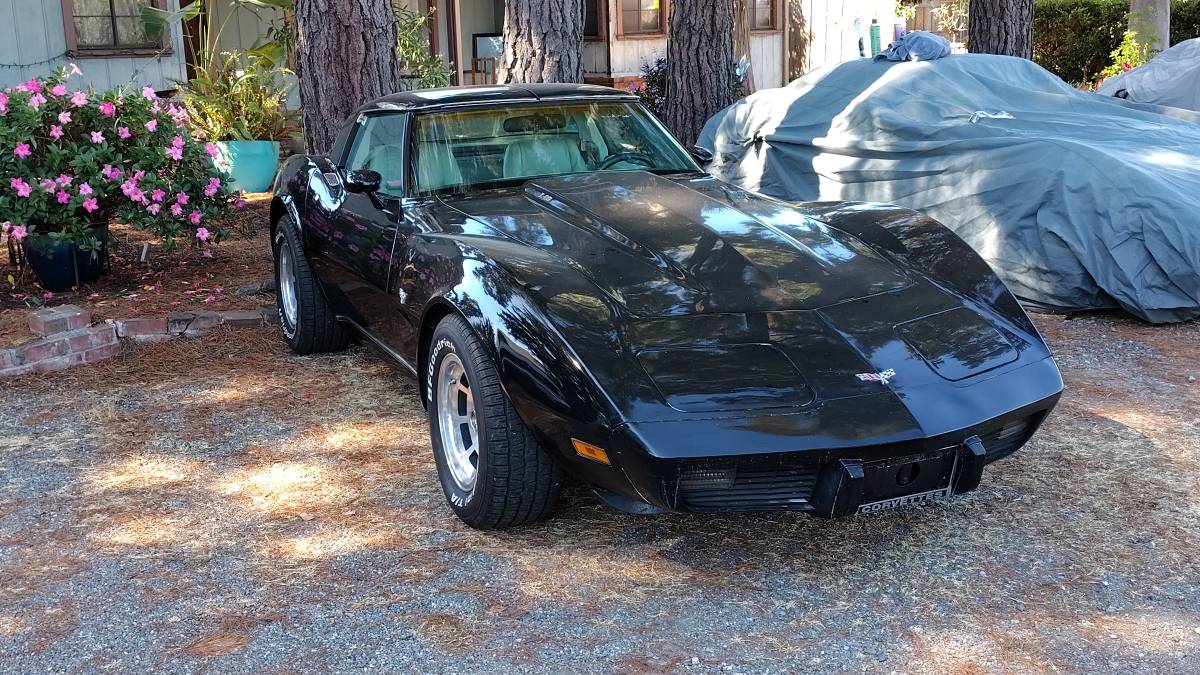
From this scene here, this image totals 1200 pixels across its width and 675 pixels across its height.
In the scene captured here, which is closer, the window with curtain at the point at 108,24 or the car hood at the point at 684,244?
the car hood at the point at 684,244

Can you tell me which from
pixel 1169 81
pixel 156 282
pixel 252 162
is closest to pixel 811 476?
pixel 156 282

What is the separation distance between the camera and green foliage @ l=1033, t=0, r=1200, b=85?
2017 cm

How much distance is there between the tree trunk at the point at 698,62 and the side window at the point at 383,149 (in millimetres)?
4570

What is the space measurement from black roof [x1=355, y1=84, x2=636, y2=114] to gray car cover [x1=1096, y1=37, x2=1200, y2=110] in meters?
7.64

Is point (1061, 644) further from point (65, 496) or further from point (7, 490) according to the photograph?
point (7, 490)

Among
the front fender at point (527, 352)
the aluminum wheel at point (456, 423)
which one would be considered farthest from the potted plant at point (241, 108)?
the front fender at point (527, 352)

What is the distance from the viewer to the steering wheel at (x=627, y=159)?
190 inches

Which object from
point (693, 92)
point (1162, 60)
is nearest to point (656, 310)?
point (693, 92)

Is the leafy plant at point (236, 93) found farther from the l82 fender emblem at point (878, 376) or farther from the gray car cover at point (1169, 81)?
the l82 fender emblem at point (878, 376)

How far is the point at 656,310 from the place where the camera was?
341cm

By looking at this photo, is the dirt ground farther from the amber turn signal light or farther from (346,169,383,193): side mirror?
(346,169,383,193): side mirror

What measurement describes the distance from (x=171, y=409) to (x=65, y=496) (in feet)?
3.40

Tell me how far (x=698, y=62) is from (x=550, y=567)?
22.4 ft

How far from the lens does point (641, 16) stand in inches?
685
